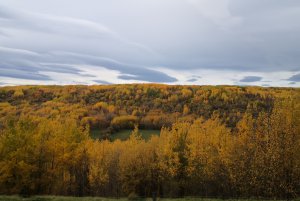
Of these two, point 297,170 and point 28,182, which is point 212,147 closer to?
point 297,170

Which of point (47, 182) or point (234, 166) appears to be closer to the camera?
point (234, 166)

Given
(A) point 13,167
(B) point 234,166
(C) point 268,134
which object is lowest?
(A) point 13,167

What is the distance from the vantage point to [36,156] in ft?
216

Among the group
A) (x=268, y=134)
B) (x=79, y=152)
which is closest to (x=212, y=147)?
(x=268, y=134)

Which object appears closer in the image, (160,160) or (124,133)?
(160,160)

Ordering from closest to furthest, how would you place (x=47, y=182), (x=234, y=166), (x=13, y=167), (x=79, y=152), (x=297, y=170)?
(x=297, y=170) → (x=234, y=166) → (x=13, y=167) → (x=47, y=182) → (x=79, y=152)

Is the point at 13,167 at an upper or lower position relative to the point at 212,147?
lower

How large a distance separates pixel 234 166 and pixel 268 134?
7.71 m

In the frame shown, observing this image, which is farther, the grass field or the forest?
the grass field

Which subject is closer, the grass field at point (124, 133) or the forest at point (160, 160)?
the forest at point (160, 160)

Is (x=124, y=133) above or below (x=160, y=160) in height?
below

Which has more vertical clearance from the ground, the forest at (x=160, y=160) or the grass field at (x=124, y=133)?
the forest at (x=160, y=160)

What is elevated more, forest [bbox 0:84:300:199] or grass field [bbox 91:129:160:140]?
forest [bbox 0:84:300:199]

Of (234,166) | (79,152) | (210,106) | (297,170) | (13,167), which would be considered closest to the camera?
(297,170)
